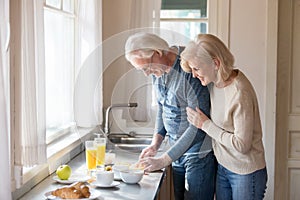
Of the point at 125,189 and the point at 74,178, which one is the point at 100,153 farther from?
the point at 125,189

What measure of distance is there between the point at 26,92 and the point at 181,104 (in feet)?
2.73

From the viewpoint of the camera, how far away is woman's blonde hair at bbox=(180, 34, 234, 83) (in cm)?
231

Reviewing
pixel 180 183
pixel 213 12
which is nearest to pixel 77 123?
pixel 180 183

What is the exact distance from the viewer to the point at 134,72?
3611 mm

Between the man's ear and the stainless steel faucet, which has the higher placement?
the man's ear

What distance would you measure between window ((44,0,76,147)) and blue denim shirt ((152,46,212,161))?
677mm

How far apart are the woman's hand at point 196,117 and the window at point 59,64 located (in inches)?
32.4

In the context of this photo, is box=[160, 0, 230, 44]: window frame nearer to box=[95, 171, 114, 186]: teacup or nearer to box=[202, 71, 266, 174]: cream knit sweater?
box=[202, 71, 266, 174]: cream knit sweater

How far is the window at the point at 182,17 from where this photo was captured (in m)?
3.74

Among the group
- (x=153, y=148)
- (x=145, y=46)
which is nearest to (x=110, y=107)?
(x=153, y=148)

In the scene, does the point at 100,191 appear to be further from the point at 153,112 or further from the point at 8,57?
the point at 153,112

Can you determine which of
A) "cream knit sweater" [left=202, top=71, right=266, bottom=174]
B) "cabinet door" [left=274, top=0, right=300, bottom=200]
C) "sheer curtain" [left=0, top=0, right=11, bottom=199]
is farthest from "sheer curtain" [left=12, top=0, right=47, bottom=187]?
"cabinet door" [left=274, top=0, right=300, bottom=200]

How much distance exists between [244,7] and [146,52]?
1.34 meters

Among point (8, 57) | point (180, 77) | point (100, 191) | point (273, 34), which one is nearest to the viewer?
point (8, 57)
